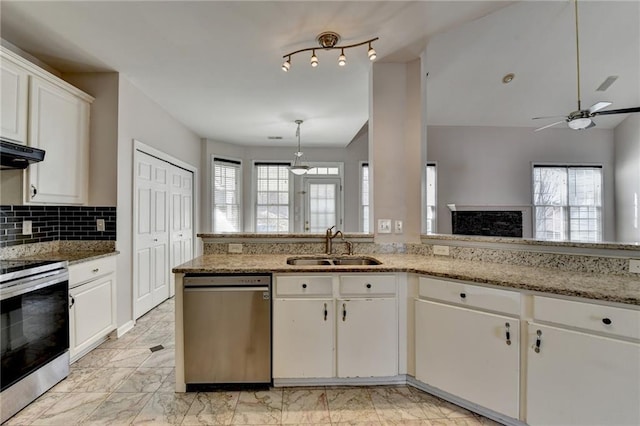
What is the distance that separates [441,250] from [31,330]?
297 centimetres

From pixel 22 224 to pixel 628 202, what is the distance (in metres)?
8.86

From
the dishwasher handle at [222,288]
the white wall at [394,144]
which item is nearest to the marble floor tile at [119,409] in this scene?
the dishwasher handle at [222,288]

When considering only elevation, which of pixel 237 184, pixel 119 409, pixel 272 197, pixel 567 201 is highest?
pixel 237 184

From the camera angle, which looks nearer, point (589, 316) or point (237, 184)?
point (589, 316)

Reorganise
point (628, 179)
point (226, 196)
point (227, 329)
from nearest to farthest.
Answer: point (227, 329) → point (628, 179) → point (226, 196)

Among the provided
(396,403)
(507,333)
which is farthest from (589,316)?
(396,403)

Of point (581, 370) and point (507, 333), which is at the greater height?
point (507, 333)

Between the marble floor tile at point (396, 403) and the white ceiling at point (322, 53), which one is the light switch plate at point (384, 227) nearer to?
the marble floor tile at point (396, 403)

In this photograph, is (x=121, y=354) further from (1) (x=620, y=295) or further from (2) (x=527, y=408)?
(1) (x=620, y=295)

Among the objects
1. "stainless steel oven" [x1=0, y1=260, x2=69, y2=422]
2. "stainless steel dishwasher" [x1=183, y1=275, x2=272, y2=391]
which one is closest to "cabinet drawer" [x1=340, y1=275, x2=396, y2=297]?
"stainless steel dishwasher" [x1=183, y1=275, x2=272, y2=391]

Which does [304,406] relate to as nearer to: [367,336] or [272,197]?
[367,336]

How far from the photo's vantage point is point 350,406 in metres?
1.89

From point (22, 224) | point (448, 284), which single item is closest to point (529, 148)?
point (448, 284)

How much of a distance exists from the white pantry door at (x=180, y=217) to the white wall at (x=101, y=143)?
1351mm
